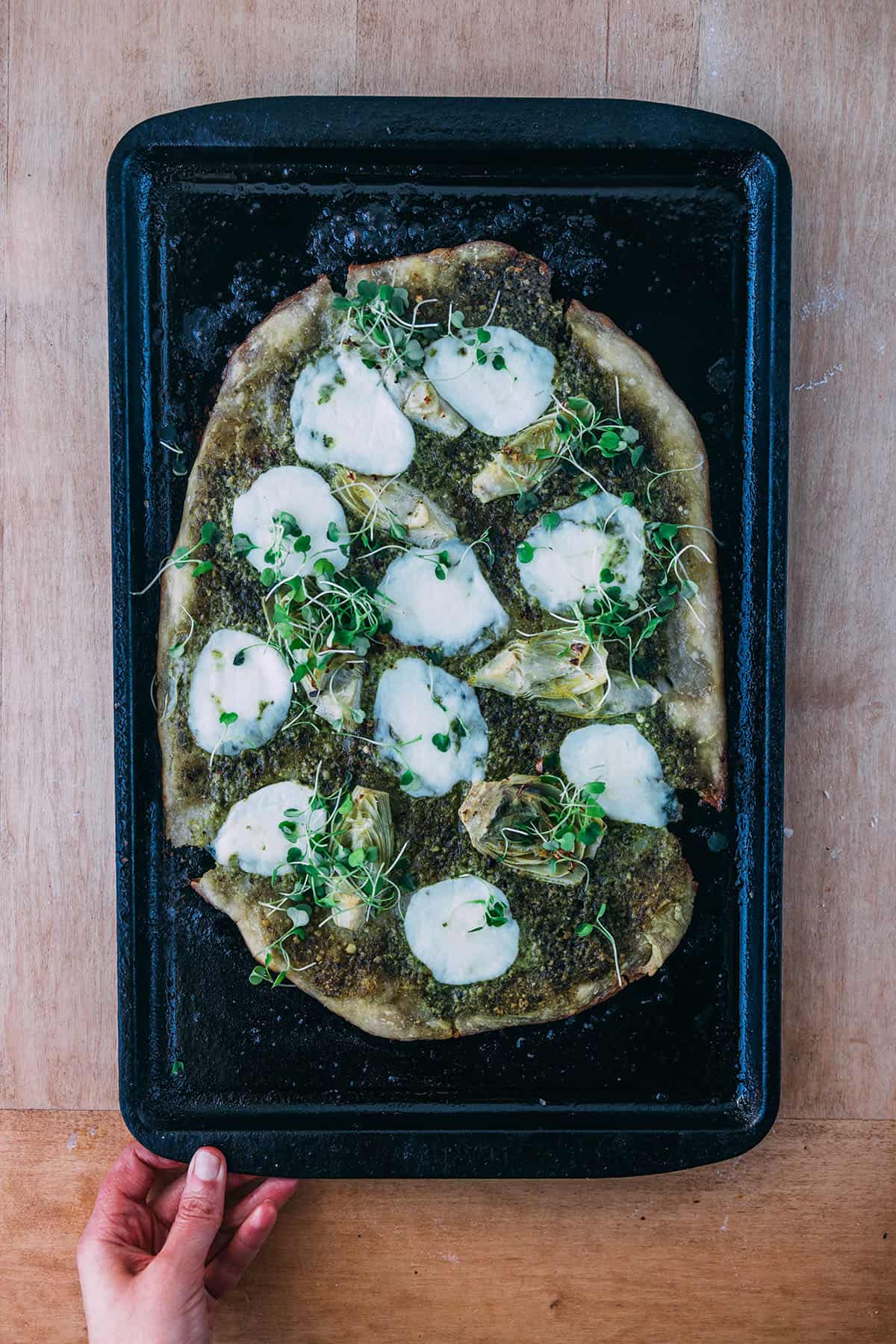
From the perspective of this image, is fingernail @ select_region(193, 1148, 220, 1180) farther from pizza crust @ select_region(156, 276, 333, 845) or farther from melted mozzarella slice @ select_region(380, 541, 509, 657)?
melted mozzarella slice @ select_region(380, 541, 509, 657)

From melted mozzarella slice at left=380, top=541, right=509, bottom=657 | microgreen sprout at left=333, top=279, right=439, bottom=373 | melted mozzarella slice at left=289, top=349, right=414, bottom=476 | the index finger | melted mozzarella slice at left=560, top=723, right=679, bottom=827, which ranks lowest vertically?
the index finger

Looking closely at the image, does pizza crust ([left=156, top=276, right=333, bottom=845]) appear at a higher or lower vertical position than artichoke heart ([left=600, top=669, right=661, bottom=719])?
higher

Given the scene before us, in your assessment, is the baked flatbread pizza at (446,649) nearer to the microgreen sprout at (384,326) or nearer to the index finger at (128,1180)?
the microgreen sprout at (384,326)

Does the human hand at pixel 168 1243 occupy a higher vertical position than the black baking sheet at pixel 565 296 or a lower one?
lower

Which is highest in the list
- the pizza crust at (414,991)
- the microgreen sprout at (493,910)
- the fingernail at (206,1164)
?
the microgreen sprout at (493,910)

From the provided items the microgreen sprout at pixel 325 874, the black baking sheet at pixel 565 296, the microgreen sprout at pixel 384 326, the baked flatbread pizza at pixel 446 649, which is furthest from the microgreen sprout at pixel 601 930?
the microgreen sprout at pixel 384 326

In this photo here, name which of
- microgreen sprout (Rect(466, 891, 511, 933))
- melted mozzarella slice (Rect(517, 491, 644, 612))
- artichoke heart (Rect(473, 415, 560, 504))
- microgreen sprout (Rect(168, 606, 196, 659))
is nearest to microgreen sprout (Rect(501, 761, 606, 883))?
microgreen sprout (Rect(466, 891, 511, 933))
